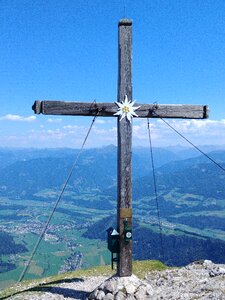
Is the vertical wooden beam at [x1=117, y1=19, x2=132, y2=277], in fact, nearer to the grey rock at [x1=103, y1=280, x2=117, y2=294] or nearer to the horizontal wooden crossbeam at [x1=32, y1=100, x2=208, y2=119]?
the grey rock at [x1=103, y1=280, x2=117, y2=294]

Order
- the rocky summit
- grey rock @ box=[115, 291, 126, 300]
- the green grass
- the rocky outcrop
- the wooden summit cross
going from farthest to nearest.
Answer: the green grass < the wooden summit cross < grey rock @ box=[115, 291, 126, 300] < the rocky summit < the rocky outcrop

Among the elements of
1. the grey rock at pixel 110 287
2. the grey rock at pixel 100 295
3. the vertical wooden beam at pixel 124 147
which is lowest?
the grey rock at pixel 100 295

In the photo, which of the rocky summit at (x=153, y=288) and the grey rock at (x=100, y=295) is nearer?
the rocky summit at (x=153, y=288)

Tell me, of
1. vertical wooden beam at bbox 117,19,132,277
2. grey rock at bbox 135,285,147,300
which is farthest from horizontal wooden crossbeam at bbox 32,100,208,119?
grey rock at bbox 135,285,147,300

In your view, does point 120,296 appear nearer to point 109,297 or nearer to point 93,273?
point 109,297

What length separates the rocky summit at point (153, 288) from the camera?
452 inches

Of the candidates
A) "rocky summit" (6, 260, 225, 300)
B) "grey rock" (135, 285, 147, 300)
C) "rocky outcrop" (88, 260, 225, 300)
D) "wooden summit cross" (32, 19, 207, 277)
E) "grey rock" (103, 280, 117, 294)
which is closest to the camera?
"rocky outcrop" (88, 260, 225, 300)

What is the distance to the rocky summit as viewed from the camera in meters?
11.5

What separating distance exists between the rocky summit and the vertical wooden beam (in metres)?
0.50

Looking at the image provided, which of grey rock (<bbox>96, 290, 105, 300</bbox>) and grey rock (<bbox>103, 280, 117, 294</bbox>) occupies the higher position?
grey rock (<bbox>103, 280, 117, 294</bbox>)

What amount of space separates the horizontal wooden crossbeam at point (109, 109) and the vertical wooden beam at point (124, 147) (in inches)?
23.1

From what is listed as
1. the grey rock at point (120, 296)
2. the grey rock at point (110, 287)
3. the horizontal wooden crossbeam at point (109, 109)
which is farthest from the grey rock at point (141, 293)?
the horizontal wooden crossbeam at point (109, 109)

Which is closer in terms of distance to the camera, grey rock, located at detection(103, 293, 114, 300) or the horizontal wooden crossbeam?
grey rock, located at detection(103, 293, 114, 300)

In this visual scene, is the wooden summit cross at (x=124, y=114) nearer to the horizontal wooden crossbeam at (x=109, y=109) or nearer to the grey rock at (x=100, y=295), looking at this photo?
the horizontal wooden crossbeam at (x=109, y=109)
